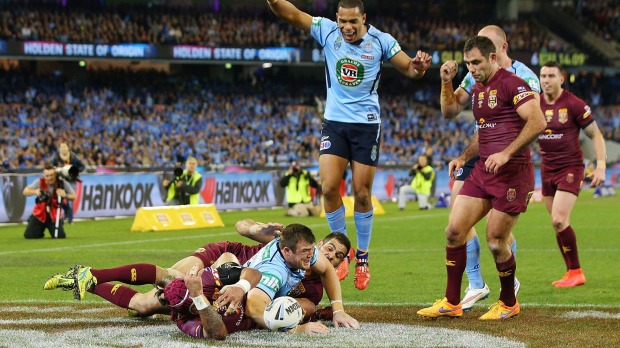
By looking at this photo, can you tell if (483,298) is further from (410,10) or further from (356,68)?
(410,10)

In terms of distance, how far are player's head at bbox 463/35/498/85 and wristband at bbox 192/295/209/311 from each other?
10.3ft

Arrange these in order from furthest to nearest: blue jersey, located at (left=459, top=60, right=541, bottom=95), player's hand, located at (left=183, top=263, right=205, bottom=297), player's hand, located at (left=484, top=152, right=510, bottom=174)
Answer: blue jersey, located at (left=459, top=60, right=541, bottom=95)
player's hand, located at (left=484, top=152, right=510, bottom=174)
player's hand, located at (left=183, top=263, right=205, bottom=297)

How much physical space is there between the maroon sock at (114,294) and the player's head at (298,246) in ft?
5.42

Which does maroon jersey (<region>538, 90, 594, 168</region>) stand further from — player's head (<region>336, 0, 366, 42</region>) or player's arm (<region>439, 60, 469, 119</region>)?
player's head (<region>336, 0, 366, 42</region>)

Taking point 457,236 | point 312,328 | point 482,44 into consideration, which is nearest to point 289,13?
point 482,44

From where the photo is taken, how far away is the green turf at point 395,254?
11.6 m

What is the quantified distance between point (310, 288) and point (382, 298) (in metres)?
2.20

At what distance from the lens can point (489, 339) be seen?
26.1 feet

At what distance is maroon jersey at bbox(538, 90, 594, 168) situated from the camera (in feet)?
40.9

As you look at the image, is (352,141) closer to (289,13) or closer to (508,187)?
(289,13)

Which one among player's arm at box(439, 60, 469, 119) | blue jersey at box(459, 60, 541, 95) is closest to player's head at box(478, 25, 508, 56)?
blue jersey at box(459, 60, 541, 95)

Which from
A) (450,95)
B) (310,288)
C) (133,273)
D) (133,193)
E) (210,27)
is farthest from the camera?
(210,27)

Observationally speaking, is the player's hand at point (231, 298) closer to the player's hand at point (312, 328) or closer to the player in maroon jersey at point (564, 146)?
the player's hand at point (312, 328)

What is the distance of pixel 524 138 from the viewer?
8836 millimetres
